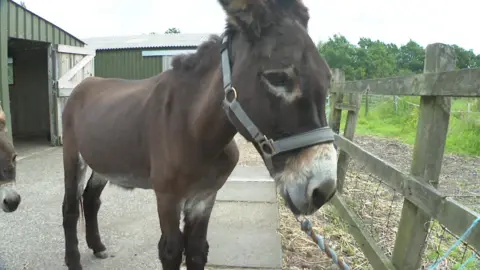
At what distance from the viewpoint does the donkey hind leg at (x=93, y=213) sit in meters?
3.25

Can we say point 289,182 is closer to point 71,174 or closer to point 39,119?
point 71,174

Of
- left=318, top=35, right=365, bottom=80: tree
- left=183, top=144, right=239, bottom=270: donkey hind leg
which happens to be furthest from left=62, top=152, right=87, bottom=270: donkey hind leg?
left=318, top=35, right=365, bottom=80: tree

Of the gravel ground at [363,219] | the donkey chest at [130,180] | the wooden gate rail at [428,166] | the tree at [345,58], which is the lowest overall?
the gravel ground at [363,219]

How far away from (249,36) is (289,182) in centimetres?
64

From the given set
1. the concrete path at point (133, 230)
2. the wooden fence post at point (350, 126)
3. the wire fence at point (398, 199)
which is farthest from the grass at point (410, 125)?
the concrete path at point (133, 230)

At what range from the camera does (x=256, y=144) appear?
1.63 m

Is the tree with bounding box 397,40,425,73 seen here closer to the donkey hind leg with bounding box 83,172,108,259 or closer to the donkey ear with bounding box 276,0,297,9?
the donkey hind leg with bounding box 83,172,108,259

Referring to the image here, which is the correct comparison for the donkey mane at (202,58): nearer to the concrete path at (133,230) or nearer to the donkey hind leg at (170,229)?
the donkey hind leg at (170,229)

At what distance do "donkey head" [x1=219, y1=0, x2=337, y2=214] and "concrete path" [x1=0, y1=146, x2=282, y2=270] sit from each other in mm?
1727

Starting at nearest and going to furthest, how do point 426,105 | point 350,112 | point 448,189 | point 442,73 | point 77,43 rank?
1. point 442,73
2. point 426,105
3. point 350,112
4. point 448,189
5. point 77,43

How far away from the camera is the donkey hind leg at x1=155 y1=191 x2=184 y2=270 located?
214 cm

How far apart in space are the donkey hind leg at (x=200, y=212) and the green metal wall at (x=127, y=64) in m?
12.9

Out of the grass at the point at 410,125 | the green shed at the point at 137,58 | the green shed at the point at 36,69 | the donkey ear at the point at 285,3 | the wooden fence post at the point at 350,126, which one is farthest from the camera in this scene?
the green shed at the point at 137,58

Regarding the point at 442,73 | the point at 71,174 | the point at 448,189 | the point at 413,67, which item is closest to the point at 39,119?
the point at 71,174
